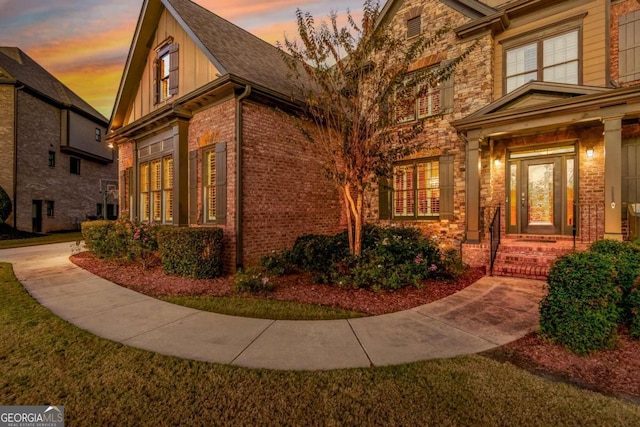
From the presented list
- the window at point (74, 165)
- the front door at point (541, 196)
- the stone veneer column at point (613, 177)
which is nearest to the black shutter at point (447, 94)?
the front door at point (541, 196)

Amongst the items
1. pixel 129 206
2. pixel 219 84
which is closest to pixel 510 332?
pixel 219 84

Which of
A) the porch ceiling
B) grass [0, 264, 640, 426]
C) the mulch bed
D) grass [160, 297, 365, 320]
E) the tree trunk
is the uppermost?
the porch ceiling

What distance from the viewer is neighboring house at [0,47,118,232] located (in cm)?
1808

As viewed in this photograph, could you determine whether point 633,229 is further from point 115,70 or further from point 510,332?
point 115,70

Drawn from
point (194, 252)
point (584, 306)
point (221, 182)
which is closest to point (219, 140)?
point (221, 182)

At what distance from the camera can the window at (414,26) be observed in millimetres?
9648

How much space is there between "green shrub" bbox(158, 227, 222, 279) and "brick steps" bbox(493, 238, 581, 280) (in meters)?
6.53

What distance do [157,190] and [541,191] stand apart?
38.1 feet

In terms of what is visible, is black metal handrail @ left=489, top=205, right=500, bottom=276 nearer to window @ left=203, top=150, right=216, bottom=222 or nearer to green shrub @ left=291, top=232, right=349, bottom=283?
green shrub @ left=291, top=232, right=349, bottom=283

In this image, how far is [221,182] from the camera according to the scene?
741cm

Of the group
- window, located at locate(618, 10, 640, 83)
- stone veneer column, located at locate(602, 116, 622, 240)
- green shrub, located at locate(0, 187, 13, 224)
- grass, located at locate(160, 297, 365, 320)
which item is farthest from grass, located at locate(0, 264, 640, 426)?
green shrub, located at locate(0, 187, 13, 224)

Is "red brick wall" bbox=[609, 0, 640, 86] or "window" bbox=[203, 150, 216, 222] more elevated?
"red brick wall" bbox=[609, 0, 640, 86]

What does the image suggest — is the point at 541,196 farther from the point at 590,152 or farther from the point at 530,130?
the point at 530,130

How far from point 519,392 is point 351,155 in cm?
470
